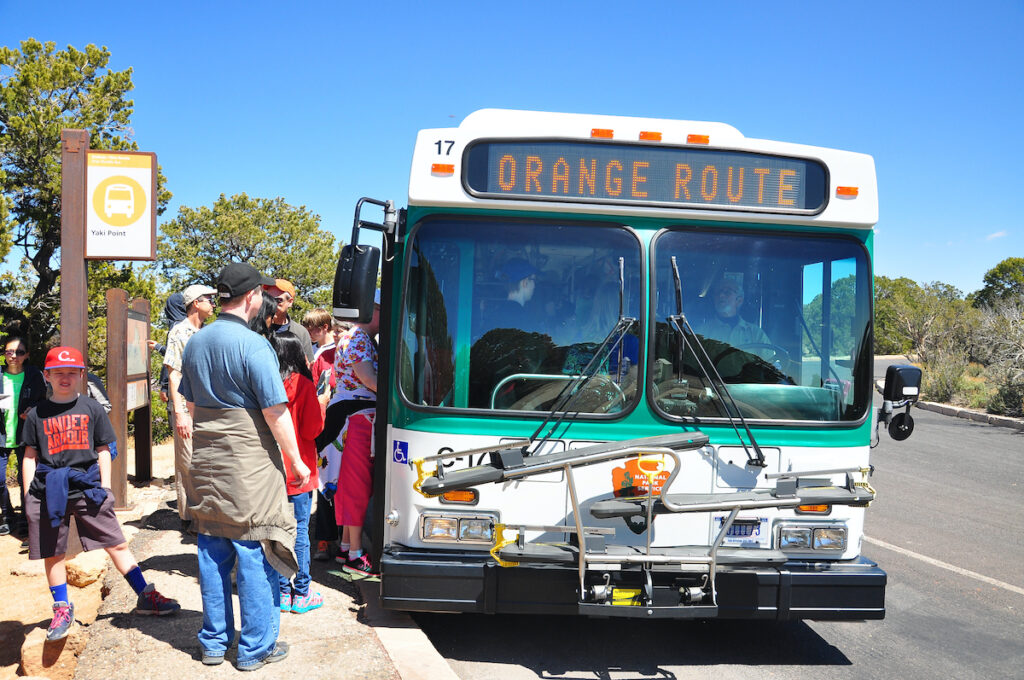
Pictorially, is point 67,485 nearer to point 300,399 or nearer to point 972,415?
point 300,399

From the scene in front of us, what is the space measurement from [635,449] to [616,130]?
72.7 inches

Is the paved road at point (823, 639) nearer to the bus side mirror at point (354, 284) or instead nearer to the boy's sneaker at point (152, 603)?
the boy's sneaker at point (152, 603)

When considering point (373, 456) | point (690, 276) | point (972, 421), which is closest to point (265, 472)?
point (373, 456)

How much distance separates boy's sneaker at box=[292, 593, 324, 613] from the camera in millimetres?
4770

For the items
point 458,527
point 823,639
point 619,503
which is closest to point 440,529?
point 458,527

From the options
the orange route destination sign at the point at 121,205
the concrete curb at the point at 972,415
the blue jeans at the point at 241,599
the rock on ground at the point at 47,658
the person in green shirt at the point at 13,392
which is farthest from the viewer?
the concrete curb at the point at 972,415

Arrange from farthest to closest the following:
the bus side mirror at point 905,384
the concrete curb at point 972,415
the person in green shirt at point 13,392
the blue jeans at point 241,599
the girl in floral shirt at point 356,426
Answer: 1. the concrete curb at point 972,415
2. the person in green shirt at point 13,392
3. the girl in floral shirt at point 356,426
4. the bus side mirror at point 905,384
5. the blue jeans at point 241,599

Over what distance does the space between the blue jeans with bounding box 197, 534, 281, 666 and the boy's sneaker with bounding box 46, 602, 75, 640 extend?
91 cm

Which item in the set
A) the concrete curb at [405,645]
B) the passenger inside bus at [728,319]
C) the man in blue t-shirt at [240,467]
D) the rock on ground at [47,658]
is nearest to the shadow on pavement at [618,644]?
the concrete curb at [405,645]

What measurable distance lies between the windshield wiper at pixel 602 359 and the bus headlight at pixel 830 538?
1.38 meters

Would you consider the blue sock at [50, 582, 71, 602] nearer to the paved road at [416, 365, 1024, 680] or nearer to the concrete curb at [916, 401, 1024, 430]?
the paved road at [416, 365, 1024, 680]

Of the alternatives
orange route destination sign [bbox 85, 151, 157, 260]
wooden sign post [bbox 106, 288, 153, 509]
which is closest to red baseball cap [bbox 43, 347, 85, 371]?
orange route destination sign [bbox 85, 151, 157, 260]

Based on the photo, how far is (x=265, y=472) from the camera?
389 centimetres

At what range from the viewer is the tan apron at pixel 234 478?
3.78 metres
